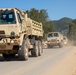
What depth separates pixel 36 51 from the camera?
22.2 m

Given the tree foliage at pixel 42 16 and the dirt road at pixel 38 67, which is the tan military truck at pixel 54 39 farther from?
the tree foliage at pixel 42 16

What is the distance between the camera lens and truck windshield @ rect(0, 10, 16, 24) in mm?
18859

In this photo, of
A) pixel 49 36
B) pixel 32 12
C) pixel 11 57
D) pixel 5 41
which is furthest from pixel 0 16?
pixel 32 12

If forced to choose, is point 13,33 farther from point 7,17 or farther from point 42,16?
point 42,16

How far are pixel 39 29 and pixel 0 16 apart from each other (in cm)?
579

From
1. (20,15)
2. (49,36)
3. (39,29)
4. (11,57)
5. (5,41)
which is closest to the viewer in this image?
(5,41)

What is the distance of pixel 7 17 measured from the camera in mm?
19047

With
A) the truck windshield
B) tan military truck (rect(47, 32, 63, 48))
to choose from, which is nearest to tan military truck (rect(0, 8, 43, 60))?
the truck windshield

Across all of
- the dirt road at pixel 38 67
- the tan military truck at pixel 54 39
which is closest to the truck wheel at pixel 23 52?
the dirt road at pixel 38 67

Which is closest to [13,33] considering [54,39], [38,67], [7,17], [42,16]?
[7,17]

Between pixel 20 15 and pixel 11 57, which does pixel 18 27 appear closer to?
pixel 20 15

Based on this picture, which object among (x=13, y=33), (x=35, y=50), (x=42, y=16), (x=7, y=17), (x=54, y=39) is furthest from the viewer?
(x=42, y=16)

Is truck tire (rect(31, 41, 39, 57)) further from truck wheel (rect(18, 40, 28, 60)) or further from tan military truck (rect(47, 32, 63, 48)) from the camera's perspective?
tan military truck (rect(47, 32, 63, 48))

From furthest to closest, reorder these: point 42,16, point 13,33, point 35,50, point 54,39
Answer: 1. point 42,16
2. point 54,39
3. point 35,50
4. point 13,33
